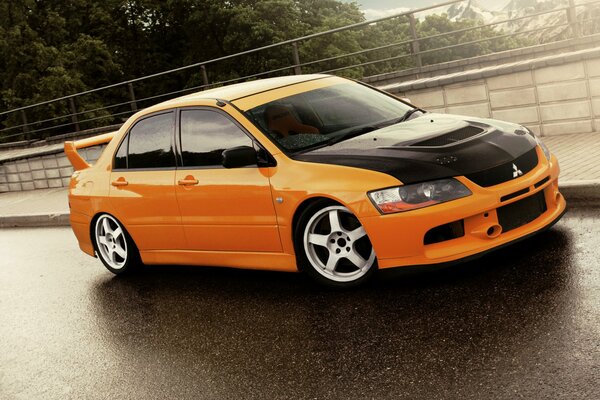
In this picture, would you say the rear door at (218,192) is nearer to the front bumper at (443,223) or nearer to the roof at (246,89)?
the roof at (246,89)

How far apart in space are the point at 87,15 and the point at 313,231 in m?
44.0

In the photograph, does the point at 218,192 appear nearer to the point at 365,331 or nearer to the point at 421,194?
the point at 421,194

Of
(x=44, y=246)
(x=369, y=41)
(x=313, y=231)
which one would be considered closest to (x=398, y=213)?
(x=313, y=231)

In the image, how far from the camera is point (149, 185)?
711 centimetres

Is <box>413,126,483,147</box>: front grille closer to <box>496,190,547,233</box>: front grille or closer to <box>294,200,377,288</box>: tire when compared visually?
<box>496,190,547,233</box>: front grille

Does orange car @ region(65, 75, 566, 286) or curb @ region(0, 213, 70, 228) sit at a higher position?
orange car @ region(65, 75, 566, 286)

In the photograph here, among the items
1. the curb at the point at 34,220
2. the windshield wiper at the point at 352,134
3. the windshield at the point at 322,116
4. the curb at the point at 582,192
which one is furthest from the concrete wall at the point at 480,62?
the windshield wiper at the point at 352,134

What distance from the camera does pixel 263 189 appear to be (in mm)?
6039

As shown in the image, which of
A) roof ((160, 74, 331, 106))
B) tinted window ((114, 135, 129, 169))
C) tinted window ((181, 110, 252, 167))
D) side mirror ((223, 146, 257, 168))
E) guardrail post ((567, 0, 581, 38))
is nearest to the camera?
side mirror ((223, 146, 257, 168))

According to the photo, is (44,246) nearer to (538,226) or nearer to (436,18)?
(538,226)

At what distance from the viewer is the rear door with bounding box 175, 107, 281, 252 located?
6.11 meters

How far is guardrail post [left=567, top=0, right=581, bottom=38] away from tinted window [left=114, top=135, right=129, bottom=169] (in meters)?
7.10

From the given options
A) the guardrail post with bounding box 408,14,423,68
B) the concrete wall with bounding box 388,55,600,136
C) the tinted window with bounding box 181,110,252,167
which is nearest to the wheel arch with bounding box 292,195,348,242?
the tinted window with bounding box 181,110,252,167

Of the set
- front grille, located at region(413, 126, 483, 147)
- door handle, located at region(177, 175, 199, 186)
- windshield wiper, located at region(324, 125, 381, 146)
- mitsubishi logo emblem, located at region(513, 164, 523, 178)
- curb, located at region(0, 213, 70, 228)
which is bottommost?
curb, located at region(0, 213, 70, 228)
